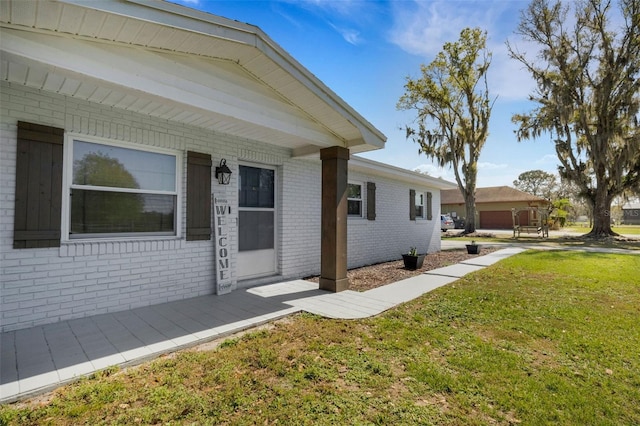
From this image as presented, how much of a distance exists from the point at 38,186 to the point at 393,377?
4.30 m

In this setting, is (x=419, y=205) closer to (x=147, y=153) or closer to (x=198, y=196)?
(x=198, y=196)

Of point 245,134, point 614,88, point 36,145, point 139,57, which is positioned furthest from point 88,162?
point 614,88

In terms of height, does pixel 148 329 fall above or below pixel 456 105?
below

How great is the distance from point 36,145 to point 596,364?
20.6 feet

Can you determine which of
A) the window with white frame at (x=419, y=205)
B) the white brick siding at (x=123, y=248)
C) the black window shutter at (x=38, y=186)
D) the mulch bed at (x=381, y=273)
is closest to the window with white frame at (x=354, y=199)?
the mulch bed at (x=381, y=273)

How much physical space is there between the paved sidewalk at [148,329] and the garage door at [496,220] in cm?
3019

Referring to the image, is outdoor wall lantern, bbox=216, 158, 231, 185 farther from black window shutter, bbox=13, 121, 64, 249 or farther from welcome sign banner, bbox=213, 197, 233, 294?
black window shutter, bbox=13, 121, 64, 249

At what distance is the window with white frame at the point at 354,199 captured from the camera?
27.8 feet

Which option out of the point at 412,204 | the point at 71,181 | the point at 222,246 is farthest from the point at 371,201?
the point at 71,181

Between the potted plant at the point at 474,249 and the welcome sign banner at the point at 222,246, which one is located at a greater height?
the welcome sign banner at the point at 222,246

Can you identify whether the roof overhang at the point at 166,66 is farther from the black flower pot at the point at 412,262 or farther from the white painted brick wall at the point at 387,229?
the black flower pot at the point at 412,262

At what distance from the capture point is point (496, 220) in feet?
104

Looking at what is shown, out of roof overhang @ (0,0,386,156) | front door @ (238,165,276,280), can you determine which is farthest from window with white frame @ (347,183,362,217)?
roof overhang @ (0,0,386,156)

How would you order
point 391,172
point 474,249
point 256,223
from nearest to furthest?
point 256,223 < point 391,172 < point 474,249
